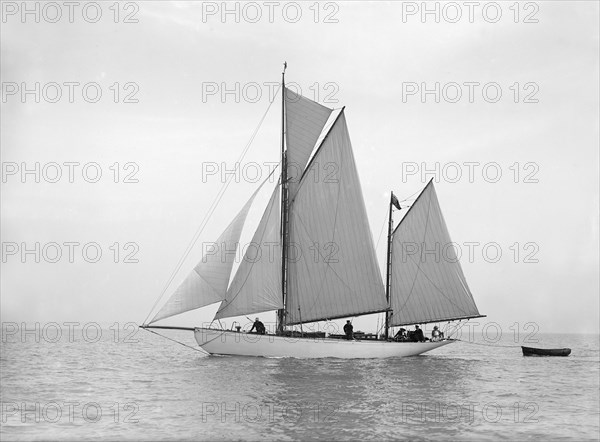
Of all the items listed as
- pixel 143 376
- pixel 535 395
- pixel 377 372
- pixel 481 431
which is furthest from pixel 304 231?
pixel 481 431

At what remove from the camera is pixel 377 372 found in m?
41.1

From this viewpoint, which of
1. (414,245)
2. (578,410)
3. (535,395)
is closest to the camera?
(578,410)

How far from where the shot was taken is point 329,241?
47812 millimetres

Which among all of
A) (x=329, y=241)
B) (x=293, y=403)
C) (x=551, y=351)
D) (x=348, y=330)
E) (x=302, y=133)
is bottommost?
(x=551, y=351)

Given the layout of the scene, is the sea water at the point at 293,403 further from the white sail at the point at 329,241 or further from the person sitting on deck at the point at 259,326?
the white sail at the point at 329,241

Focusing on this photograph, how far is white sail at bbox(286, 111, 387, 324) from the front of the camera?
47.7 metres

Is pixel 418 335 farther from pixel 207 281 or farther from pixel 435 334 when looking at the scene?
pixel 207 281

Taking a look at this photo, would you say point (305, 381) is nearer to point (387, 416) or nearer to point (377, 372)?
point (377, 372)

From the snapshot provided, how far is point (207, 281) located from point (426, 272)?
18.2 metres

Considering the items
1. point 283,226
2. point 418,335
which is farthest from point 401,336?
point 283,226

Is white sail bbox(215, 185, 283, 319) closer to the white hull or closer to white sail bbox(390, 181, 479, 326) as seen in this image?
the white hull

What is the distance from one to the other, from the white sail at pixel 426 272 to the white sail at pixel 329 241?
18.0ft

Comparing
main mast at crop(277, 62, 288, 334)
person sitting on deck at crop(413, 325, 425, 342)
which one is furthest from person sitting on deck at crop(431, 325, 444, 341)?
main mast at crop(277, 62, 288, 334)

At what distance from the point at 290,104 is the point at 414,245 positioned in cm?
1447
